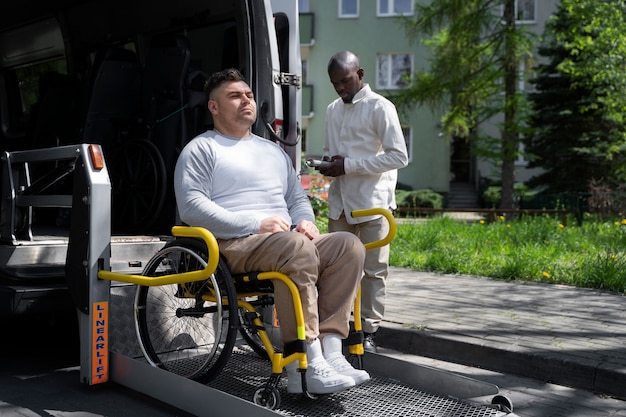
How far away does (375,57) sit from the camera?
30.5 m

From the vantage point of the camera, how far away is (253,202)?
149 inches

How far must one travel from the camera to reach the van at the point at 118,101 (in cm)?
407

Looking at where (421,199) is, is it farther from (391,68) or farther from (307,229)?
(307,229)

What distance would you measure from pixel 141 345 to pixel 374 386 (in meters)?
1.14

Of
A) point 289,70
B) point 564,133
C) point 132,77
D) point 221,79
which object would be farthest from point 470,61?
point 221,79

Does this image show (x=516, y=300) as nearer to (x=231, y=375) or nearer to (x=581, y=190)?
(x=231, y=375)

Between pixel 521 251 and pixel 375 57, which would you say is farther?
pixel 375 57

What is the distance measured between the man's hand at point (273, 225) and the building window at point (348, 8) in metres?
28.3

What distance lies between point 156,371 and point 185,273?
0.51 meters

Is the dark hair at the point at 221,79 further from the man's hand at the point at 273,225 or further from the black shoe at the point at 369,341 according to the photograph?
the black shoe at the point at 369,341

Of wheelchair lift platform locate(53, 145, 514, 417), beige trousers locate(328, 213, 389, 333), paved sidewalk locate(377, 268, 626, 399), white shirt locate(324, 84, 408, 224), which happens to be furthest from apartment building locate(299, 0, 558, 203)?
wheelchair lift platform locate(53, 145, 514, 417)

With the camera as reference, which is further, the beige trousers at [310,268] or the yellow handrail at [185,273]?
the beige trousers at [310,268]

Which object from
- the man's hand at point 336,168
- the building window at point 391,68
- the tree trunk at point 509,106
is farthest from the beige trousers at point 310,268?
the building window at point 391,68

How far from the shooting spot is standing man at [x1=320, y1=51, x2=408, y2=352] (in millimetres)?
4531
